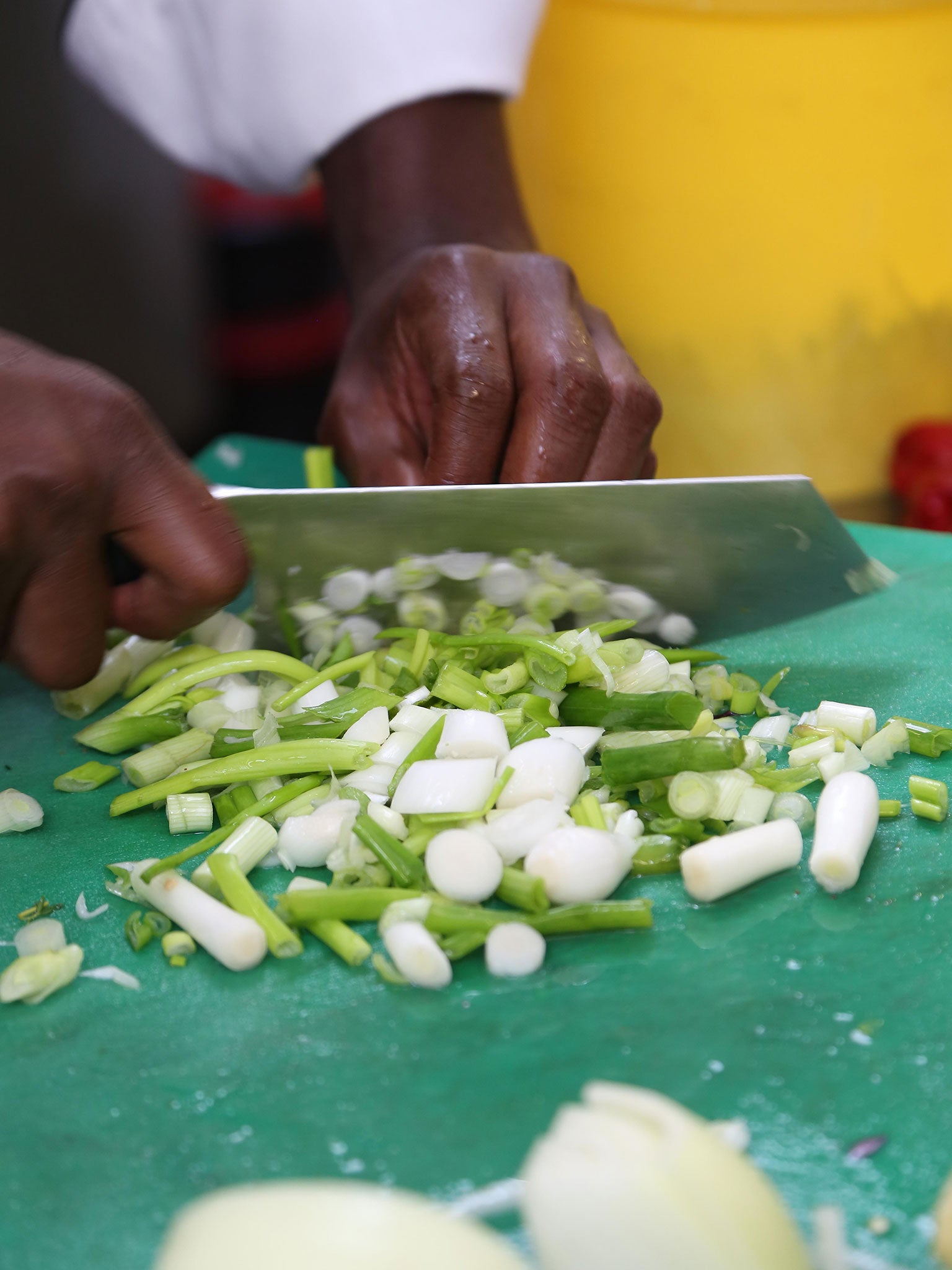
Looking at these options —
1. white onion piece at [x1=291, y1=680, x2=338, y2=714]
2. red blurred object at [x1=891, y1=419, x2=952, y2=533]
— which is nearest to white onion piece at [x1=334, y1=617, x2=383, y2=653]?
white onion piece at [x1=291, y1=680, x2=338, y2=714]

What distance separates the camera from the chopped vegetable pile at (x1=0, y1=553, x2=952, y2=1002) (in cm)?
94

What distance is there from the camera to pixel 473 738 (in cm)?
110

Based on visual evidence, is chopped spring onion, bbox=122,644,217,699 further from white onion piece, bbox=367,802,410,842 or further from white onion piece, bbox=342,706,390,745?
white onion piece, bbox=367,802,410,842

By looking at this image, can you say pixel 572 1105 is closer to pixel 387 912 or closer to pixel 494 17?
pixel 387 912

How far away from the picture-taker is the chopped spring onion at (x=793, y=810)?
1046mm

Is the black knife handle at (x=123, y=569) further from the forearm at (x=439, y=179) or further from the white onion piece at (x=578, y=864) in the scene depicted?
the white onion piece at (x=578, y=864)

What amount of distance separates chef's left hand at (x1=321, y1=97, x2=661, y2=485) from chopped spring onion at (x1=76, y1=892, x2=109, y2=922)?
0.62m

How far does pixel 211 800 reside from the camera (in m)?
1.14

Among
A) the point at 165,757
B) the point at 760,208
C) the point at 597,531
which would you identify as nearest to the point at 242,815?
the point at 165,757

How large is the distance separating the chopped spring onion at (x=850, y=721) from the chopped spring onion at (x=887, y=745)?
0.01m

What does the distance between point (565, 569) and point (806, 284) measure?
2.85 ft

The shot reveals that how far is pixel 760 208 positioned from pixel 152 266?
1.46 meters

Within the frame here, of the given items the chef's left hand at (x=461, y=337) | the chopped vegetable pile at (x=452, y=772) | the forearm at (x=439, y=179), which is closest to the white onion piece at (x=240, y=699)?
the chopped vegetable pile at (x=452, y=772)

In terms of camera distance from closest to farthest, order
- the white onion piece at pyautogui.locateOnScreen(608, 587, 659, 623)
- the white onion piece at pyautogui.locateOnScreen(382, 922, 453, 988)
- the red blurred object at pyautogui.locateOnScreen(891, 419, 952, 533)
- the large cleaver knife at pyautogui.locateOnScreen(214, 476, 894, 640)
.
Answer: the white onion piece at pyautogui.locateOnScreen(382, 922, 453, 988) → the large cleaver knife at pyautogui.locateOnScreen(214, 476, 894, 640) → the white onion piece at pyautogui.locateOnScreen(608, 587, 659, 623) → the red blurred object at pyautogui.locateOnScreen(891, 419, 952, 533)
